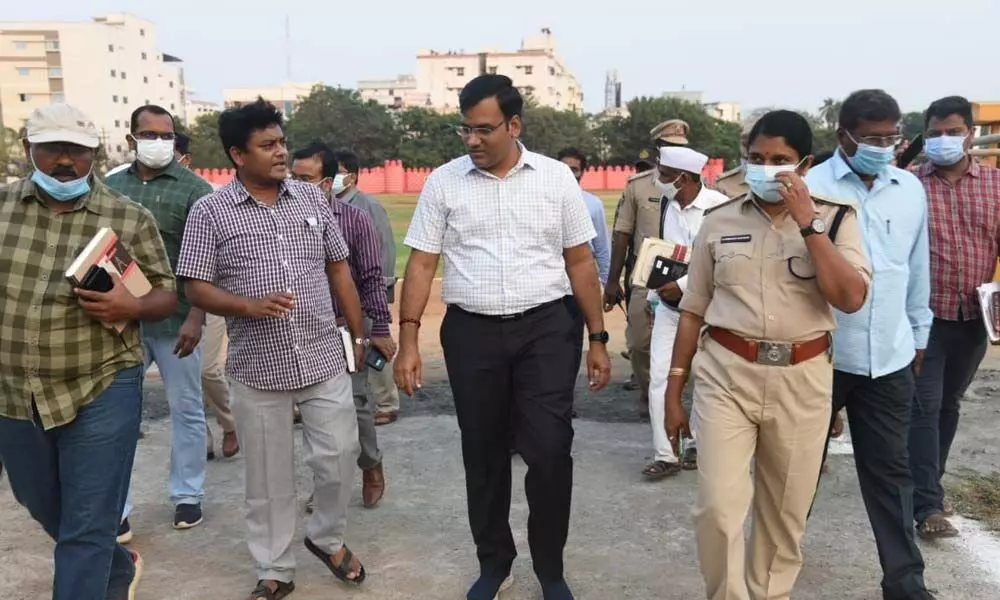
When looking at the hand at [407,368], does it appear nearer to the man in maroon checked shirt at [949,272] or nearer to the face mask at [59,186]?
the face mask at [59,186]

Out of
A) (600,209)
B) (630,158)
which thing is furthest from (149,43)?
(600,209)

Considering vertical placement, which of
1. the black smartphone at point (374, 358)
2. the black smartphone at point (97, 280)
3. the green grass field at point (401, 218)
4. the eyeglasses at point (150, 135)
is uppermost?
the eyeglasses at point (150, 135)

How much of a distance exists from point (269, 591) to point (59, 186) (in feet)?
6.05

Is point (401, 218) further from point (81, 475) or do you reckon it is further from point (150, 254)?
point (81, 475)

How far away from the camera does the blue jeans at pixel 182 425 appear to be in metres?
4.45

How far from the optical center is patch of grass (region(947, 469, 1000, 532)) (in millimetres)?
4352

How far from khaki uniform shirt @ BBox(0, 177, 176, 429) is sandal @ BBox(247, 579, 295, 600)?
115 centimetres

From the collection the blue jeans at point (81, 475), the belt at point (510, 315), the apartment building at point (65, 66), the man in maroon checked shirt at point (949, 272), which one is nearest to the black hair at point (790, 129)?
the belt at point (510, 315)

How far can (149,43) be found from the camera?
105938 millimetres

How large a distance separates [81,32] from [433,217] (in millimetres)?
106430

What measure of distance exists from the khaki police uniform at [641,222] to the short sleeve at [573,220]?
2.41 meters

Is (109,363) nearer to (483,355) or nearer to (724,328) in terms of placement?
(483,355)

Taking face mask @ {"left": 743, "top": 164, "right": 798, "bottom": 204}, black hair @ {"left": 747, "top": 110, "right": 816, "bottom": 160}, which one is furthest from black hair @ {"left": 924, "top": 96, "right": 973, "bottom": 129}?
face mask @ {"left": 743, "top": 164, "right": 798, "bottom": 204}

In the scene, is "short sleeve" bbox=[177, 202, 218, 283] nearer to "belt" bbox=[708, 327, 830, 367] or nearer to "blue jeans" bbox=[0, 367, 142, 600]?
"blue jeans" bbox=[0, 367, 142, 600]
